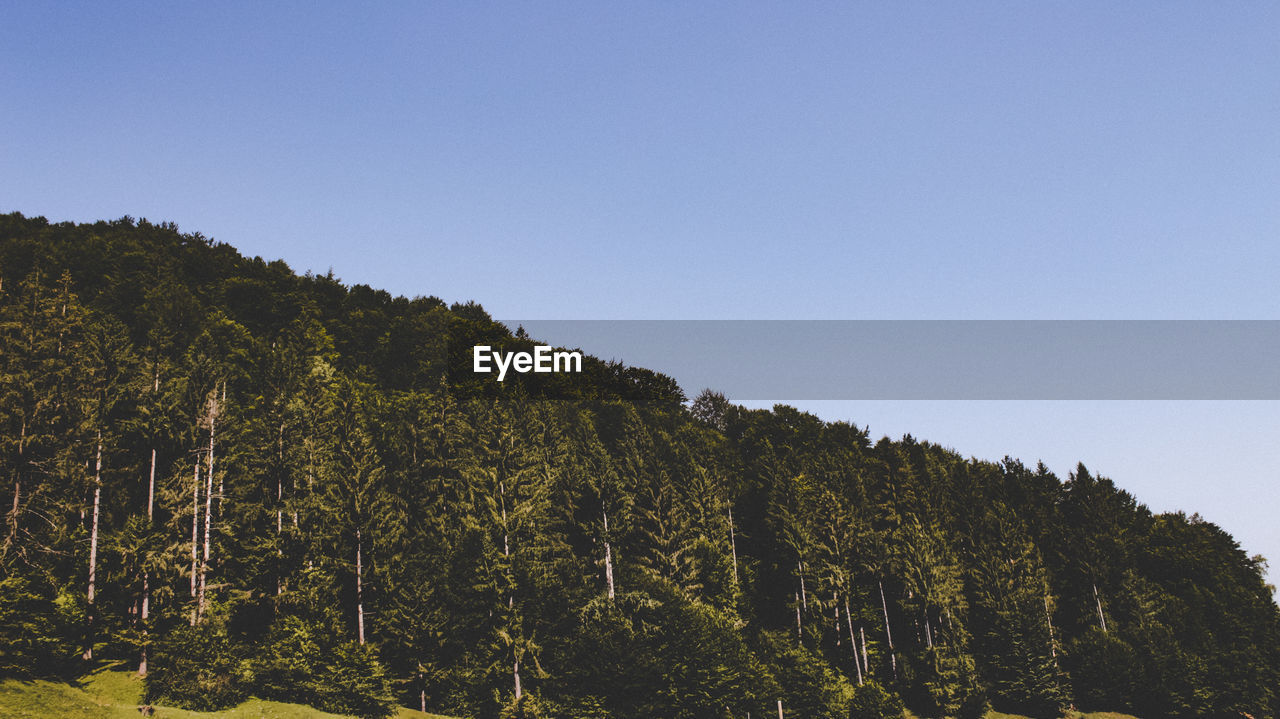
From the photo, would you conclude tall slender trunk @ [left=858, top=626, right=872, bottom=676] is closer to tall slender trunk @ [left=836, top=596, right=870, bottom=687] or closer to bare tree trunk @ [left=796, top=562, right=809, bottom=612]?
tall slender trunk @ [left=836, top=596, right=870, bottom=687]

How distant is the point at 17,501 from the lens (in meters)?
41.0

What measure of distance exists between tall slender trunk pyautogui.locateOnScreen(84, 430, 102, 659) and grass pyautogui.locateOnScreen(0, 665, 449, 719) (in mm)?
1926

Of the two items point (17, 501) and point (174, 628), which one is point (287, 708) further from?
point (17, 501)

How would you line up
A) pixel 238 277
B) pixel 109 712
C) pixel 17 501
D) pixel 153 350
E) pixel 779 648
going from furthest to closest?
pixel 238 277, pixel 779 648, pixel 153 350, pixel 17 501, pixel 109 712

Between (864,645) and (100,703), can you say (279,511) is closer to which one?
(100,703)

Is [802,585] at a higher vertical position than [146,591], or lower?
lower

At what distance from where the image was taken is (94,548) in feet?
141

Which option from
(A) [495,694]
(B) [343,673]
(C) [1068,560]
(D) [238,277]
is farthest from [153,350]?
(C) [1068,560]

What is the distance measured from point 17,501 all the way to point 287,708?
60.1ft

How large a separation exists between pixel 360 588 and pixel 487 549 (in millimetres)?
8763

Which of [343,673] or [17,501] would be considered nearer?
[17,501]

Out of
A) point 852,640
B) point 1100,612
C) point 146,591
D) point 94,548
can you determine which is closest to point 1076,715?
point 1100,612

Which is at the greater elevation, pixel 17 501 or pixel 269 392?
pixel 269 392

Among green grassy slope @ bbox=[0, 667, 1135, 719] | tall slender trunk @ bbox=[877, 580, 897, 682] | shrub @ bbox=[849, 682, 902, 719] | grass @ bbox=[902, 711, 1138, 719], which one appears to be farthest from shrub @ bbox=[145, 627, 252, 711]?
tall slender trunk @ bbox=[877, 580, 897, 682]
